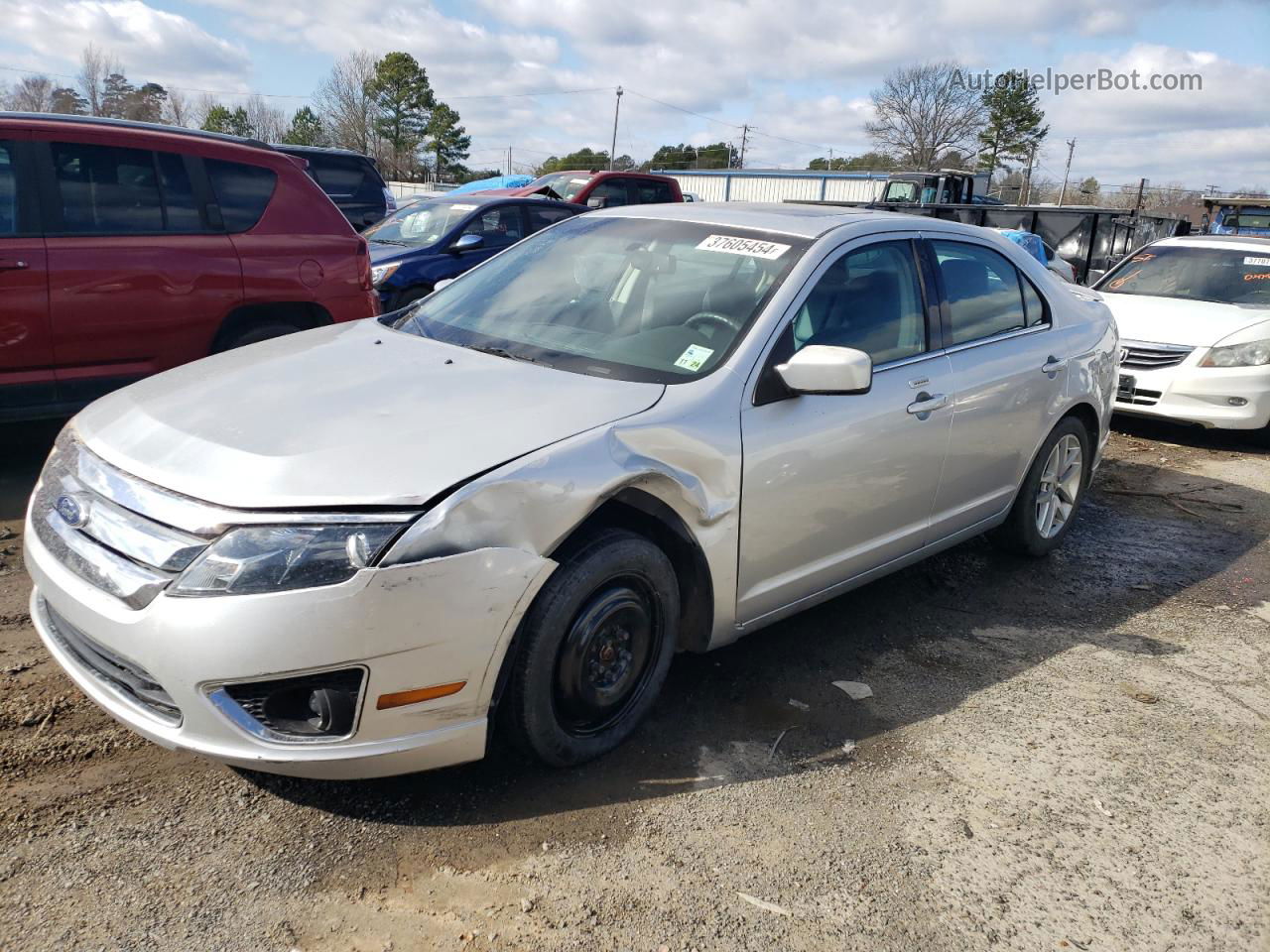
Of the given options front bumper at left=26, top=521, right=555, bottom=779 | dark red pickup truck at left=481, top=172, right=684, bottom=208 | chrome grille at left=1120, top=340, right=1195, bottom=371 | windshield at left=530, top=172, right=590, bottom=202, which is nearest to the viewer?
front bumper at left=26, top=521, right=555, bottom=779

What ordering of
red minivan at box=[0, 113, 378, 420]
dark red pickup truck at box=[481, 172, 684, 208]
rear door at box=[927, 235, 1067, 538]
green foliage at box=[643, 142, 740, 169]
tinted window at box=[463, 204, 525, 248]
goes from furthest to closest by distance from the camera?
green foliage at box=[643, 142, 740, 169]
dark red pickup truck at box=[481, 172, 684, 208]
tinted window at box=[463, 204, 525, 248]
red minivan at box=[0, 113, 378, 420]
rear door at box=[927, 235, 1067, 538]

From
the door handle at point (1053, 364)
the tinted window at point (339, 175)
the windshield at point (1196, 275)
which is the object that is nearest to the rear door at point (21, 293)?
the door handle at point (1053, 364)

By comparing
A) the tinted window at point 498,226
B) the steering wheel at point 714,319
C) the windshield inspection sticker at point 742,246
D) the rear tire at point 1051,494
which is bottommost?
the rear tire at point 1051,494

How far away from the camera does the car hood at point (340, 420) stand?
2369 millimetres

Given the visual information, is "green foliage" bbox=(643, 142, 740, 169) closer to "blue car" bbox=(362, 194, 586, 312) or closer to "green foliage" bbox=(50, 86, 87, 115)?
"green foliage" bbox=(50, 86, 87, 115)

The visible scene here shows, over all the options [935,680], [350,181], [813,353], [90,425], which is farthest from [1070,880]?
[350,181]

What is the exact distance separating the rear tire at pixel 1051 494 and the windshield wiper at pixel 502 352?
2661 millimetres

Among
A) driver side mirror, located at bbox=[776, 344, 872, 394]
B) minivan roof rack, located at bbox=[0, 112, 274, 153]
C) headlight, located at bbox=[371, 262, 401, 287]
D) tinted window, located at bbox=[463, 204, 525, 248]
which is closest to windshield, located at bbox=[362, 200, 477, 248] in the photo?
tinted window, located at bbox=[463, 204, 525, 248]

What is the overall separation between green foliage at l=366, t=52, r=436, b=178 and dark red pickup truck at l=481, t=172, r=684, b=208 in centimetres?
4404

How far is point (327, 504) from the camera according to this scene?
2297 mm

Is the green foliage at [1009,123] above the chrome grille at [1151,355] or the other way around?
above

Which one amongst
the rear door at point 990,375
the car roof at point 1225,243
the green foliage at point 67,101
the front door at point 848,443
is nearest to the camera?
the front door at point 848,443

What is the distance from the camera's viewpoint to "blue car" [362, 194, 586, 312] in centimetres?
941

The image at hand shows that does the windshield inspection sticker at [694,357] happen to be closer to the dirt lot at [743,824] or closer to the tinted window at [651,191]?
the dirt lot at [743,824]
